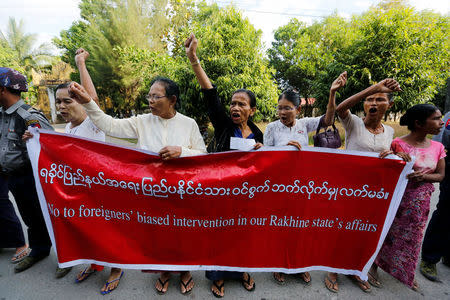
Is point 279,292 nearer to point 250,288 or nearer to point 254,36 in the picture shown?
point 250,288

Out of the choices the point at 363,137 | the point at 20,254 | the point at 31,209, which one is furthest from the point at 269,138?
the point at 20,254

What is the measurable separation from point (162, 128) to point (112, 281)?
5.11 feet

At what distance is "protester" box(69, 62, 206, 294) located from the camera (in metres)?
2.06

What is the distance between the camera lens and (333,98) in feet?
7.00

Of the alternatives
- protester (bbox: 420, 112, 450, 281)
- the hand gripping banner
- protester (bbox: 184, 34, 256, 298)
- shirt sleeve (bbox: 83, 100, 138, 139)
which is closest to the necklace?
the hand gripping banner

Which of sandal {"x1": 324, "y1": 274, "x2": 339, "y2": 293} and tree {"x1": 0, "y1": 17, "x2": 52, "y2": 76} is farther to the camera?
tree {"x1": 0, "y1": 17, "x2": 52, "y2": 76}

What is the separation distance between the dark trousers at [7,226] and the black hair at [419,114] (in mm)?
4352

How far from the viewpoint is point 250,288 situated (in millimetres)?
2219

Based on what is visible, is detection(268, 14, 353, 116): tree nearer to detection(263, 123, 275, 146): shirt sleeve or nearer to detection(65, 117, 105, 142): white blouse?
detection(263, 123, 275, 146): shirt sleeve

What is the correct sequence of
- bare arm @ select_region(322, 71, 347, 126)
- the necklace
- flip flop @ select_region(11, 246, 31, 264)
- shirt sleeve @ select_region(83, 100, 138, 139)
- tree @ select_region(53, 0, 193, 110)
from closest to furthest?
shirt sleeve @ select_region(83, 100, 138, 139), bare arm @ select_region(322, 71, 347, 126), the necklace, flip flop @ select_region(11, 246, 31, 264), tree @ select_region(53, 0, 193, 110)

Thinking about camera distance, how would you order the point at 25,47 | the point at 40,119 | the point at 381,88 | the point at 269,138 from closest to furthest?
the point at 381,88
the point at 40,119
the point at 269,138
the point at 25,47

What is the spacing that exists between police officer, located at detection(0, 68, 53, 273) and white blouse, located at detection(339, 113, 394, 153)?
9.77ft

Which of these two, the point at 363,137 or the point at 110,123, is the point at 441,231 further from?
the point at 110,123

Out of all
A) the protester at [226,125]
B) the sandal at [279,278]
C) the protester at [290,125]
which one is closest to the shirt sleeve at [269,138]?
the protester at [290,125]
